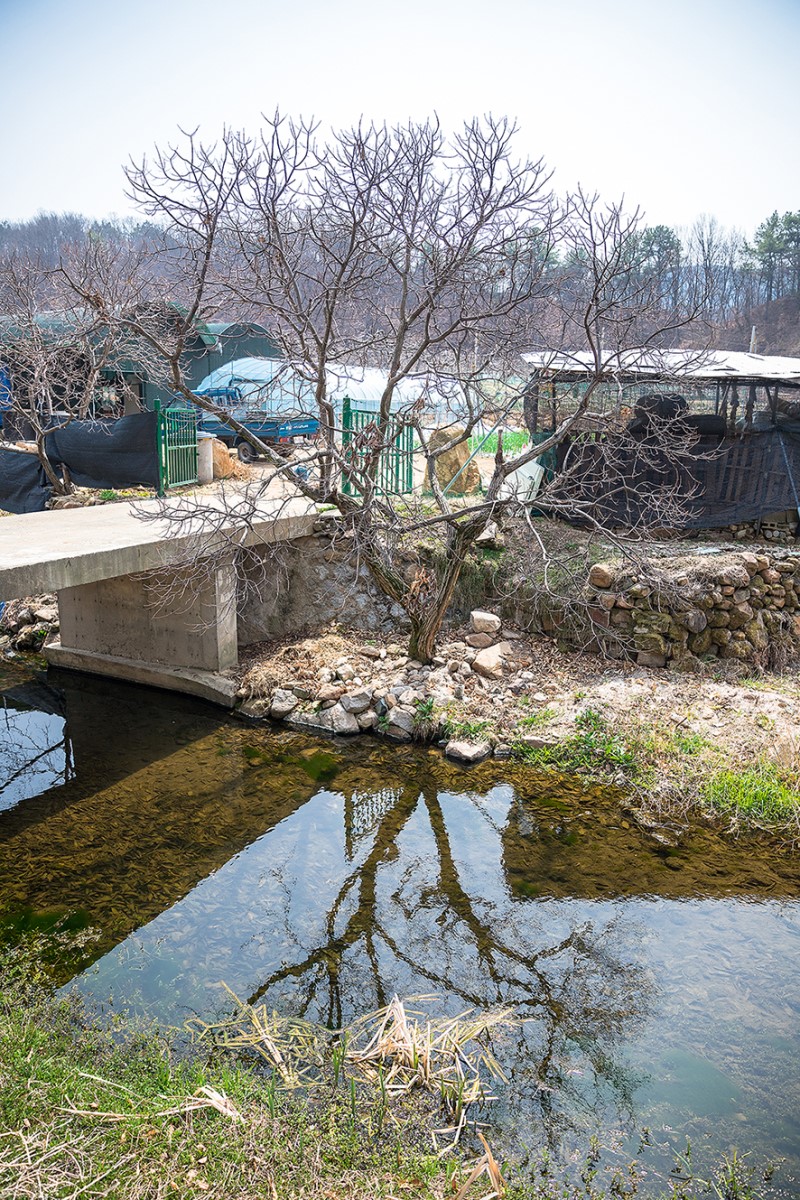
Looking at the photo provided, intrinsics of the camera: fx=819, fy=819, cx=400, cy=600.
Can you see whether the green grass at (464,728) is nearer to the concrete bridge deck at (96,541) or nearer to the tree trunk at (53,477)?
the concrete bridge deck at (96,541)

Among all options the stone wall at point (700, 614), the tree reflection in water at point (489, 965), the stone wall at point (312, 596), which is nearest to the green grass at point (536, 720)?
the stone wall at point (700, 614)

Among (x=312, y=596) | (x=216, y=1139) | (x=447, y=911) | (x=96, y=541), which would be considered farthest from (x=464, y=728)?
(x=216, y=1139)

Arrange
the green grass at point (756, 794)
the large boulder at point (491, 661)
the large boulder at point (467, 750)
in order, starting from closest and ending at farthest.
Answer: the green grass at point (756, 794)
the large boulder at point (467, 750)
the large boulder at point (491, 661)

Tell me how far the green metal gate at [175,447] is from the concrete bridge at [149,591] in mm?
2163

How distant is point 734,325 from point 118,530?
3272 centimetres

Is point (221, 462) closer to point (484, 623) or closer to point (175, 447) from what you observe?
point (175, 447)

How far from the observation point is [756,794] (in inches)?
294

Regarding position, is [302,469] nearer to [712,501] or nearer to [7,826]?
[712,501]

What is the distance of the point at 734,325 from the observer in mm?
34938

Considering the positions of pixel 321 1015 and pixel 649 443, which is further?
pixel 649 443

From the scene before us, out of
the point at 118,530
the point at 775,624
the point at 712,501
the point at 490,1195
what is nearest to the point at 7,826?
the point at 118,530

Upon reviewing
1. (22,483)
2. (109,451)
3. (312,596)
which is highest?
(109,451)

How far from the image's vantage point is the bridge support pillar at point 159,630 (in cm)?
993

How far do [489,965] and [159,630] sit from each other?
6423 mm
